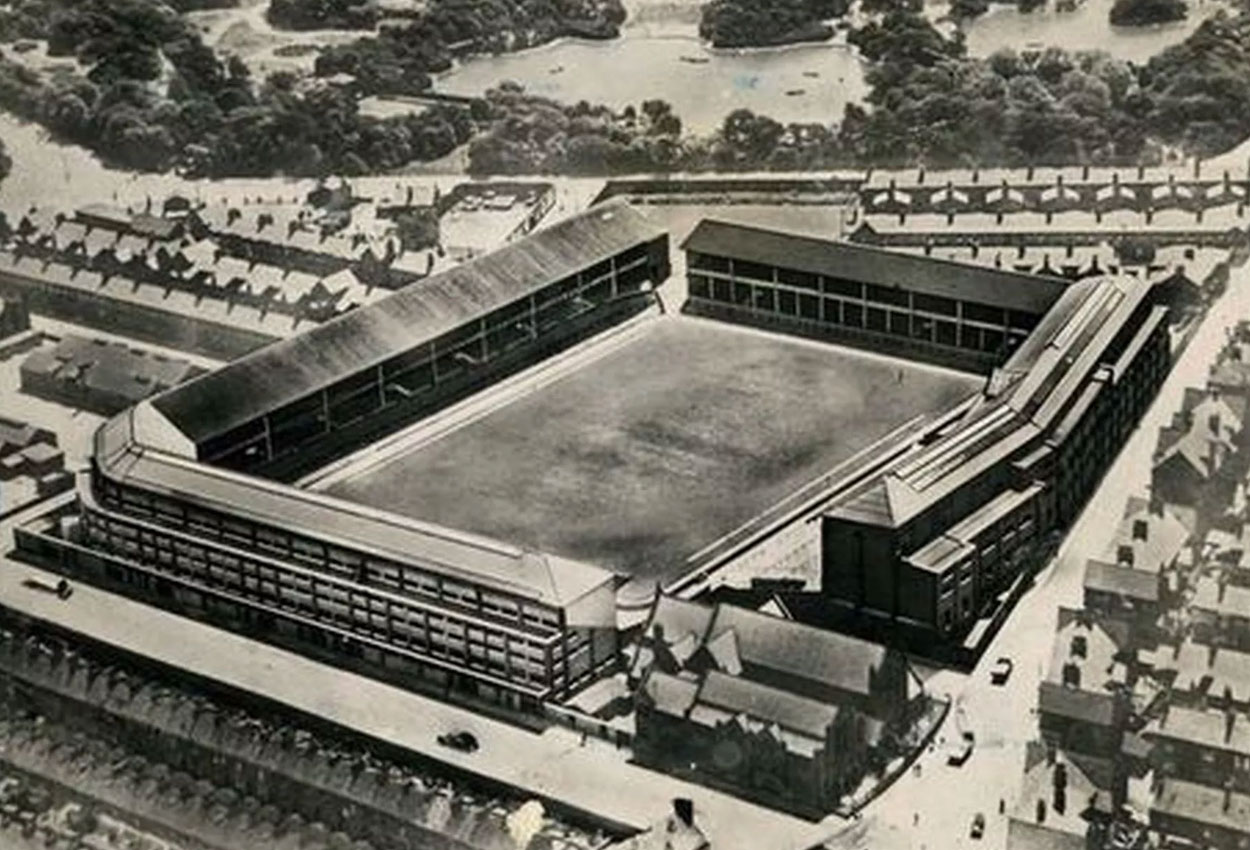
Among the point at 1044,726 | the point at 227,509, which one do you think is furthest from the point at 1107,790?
the point at 227,509

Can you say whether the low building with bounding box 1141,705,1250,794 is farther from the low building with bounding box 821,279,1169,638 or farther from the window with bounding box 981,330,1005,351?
the window with bounding box 981,330,1005,351

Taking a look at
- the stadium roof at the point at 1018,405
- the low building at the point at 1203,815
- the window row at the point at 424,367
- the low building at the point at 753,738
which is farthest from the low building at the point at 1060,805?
the window row at the point at 424,367

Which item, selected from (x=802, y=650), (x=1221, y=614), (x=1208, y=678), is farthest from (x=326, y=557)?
(x=1221, y=614)

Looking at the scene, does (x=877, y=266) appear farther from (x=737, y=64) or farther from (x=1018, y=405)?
(x=737, y=64)

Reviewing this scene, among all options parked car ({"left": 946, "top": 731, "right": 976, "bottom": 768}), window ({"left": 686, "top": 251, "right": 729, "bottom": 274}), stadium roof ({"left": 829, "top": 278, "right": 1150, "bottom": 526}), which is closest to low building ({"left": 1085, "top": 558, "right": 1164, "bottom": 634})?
stadium roof ({"left": 829, "top": 278, "right": 1150, "bottom": 526})

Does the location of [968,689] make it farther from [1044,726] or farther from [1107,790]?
[1107,790]

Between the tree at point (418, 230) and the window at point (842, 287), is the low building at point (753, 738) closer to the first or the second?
the window at point (842, 287)
